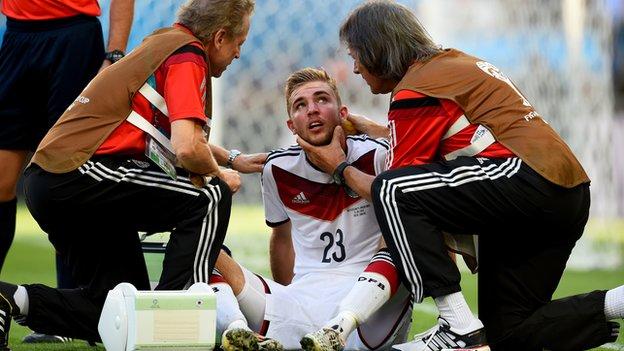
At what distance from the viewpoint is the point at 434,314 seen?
6195mm

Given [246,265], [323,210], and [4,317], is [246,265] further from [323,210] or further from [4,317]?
[4,317]

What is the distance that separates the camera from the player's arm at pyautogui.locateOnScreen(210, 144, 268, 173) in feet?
16.0

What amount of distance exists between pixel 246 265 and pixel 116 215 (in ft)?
16.4

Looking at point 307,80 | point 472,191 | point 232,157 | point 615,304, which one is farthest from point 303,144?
point 615,304

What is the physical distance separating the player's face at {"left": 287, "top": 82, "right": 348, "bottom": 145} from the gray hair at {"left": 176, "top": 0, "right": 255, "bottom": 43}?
606 millimetres

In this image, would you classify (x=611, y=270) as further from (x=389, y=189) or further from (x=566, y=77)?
(x=389, y=189)

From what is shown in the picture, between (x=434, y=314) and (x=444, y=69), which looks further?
(x=434, y=314)

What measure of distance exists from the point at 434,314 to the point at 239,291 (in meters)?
2.08

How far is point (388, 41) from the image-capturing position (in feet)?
13.7

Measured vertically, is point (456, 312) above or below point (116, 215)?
below

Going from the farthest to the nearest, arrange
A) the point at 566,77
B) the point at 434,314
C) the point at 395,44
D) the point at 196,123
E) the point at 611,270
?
the point at 566,77 → the point at 611,270 → the point at 434,314 → the point at 395,44 → the point at 196,123

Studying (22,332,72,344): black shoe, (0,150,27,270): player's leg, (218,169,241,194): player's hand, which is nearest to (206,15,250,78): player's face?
(218,169,241,194): player's hand

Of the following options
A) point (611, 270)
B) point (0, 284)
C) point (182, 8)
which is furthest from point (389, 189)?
point (611, 270)

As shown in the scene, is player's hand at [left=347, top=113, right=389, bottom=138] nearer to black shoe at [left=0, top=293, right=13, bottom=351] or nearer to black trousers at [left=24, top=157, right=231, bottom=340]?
black trousers at [left=24, top=157, right=231, bottom=340]
